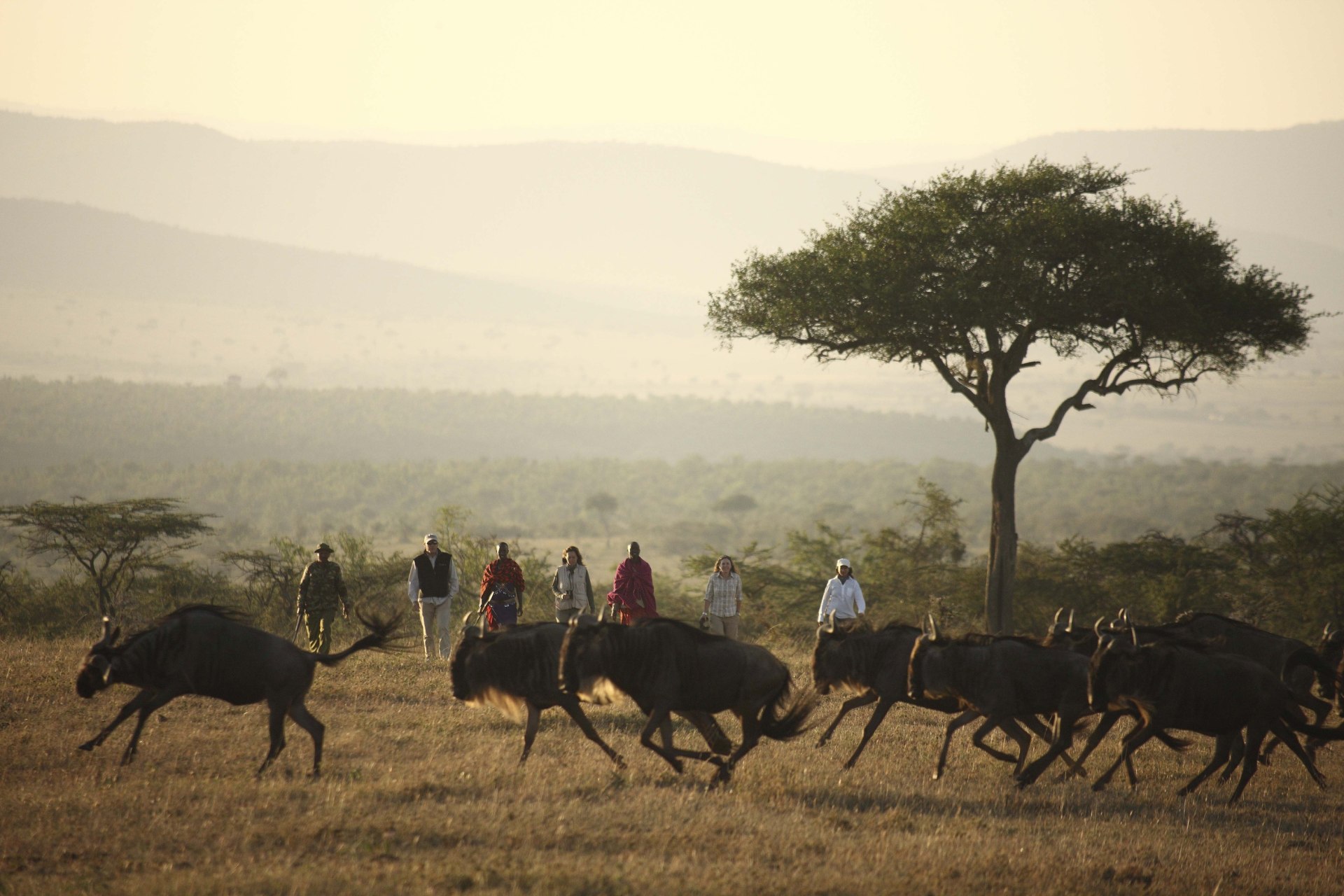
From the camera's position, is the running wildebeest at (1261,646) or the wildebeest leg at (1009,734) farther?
the running wildebeest at (1261,646)

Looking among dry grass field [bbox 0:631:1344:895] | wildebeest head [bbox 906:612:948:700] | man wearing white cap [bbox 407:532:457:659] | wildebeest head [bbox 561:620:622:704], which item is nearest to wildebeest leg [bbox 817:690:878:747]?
dry grass field [bbox 0:631:1344:895]

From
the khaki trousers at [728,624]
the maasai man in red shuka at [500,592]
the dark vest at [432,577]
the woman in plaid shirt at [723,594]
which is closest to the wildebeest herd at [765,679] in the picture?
the maasai man in red shuka at [500,592]

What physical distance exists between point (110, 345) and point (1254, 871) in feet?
663

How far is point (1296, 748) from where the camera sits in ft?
39.1

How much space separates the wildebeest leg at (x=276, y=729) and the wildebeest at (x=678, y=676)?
2397mm

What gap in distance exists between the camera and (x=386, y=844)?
8617 mm

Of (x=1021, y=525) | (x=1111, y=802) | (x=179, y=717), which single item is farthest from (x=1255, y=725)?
(x=1021, y=525)

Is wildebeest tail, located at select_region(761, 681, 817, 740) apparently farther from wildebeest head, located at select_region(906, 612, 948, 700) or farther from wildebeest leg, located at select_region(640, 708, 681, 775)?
→ wildebeest head, located at select_region(906, 612, 948, 700)

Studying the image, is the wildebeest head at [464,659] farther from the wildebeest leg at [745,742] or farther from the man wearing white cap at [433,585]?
the man wearing white cap at [433,585]

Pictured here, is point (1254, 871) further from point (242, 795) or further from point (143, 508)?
point (143, 508)

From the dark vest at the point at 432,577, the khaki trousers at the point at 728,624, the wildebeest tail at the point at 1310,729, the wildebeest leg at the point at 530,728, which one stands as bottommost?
the wildebeest leg at the point at 530,728

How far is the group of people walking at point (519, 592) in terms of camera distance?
1523 cm

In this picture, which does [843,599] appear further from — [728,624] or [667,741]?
[667,741]

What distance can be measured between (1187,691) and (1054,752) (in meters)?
1.31
